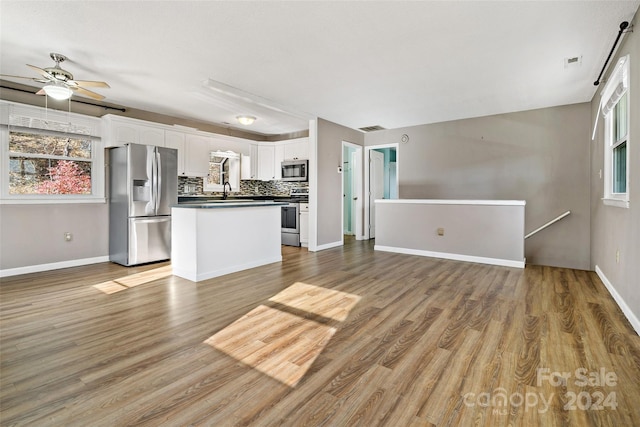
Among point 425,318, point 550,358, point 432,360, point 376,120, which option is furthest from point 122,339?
point 376,120

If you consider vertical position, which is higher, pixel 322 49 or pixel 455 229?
pixel 322 49

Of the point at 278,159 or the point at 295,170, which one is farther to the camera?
the point at 278,159

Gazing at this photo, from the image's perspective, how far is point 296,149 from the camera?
6.96 m

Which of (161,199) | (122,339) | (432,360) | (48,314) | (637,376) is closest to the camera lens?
(637,376)

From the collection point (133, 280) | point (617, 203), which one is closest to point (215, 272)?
point (133, 280)

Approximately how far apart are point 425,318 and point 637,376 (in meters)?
1.26

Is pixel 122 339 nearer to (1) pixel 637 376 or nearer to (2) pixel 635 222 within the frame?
(1) pixel 637 376

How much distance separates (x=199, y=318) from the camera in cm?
267

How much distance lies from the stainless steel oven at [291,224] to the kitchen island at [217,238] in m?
1.80

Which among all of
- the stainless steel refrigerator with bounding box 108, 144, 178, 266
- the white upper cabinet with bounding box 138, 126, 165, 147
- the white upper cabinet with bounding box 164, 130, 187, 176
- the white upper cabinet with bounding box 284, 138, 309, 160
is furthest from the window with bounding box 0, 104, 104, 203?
the white upper cabinet with bounding box 284, 138, 309, 160

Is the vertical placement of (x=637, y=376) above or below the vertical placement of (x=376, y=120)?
below

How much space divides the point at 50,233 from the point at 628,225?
6.68 meters

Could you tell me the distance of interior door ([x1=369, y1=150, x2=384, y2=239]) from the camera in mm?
7332

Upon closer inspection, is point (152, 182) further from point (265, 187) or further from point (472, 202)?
point (472, 202)
